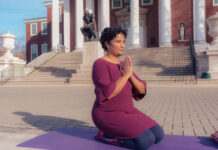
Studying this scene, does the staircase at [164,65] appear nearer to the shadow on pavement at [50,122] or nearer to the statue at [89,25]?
the statue at [89,25]

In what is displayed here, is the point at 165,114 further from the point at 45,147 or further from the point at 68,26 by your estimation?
the point at 68,26

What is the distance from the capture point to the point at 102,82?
2.77 metres

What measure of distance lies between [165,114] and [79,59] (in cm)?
1662

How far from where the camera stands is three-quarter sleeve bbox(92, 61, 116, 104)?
2.67 m

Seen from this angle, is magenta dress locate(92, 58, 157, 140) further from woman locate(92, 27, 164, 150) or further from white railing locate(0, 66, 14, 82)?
white railing locate(0, 66, 14, 82)

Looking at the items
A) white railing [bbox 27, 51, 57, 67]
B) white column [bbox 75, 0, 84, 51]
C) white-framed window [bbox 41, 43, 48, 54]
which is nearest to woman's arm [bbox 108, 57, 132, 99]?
white railing [bbox 27, 51, 57, 67]

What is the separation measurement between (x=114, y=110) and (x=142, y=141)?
1.53 ft

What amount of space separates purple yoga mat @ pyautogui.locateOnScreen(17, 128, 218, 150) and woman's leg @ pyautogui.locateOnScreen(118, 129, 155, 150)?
6.2 inches

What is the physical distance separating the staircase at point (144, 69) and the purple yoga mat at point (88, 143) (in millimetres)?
10344

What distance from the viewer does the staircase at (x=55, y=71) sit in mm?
16819

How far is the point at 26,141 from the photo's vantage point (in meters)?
3.35

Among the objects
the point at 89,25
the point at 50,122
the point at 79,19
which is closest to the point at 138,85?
the point at 50,122

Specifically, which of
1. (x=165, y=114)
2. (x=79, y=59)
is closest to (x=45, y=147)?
(x=165, y=114)

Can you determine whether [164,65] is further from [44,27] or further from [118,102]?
[44,27]
